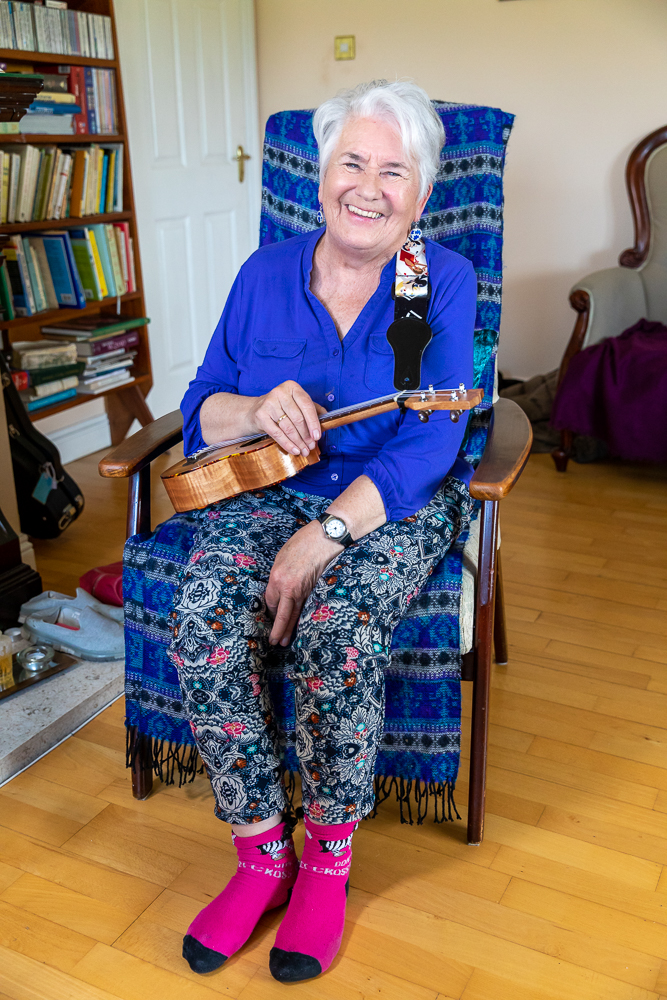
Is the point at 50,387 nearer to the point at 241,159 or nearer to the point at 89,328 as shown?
the point at 89,328

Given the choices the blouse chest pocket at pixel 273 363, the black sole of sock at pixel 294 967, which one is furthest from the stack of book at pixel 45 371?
the black sole of sock at pixel 294 967

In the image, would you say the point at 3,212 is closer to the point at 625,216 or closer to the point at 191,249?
the point at 191,249

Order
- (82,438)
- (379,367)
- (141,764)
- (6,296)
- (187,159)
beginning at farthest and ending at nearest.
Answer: (187,159) → (82,438) → (6,296) → (141,764) → (379,367)

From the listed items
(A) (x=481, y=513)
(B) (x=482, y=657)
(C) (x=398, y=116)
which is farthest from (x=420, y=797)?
(C) (x=398, y=116)

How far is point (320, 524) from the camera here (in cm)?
129

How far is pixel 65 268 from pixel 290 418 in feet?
6.42

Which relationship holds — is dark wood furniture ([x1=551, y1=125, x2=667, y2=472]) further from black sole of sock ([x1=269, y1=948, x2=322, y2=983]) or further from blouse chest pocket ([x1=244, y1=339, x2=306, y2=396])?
black sole of sock ([x1=269, y1=948, x2=322, y2=983])

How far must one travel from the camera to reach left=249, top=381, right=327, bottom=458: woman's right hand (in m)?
1.30

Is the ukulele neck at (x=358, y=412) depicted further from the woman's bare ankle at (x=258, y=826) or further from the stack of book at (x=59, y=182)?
the stack of book at (x=59, y=182)

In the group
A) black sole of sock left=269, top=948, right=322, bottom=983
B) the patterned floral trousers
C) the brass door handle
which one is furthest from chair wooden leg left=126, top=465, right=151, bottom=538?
the brass door handle

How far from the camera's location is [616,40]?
10.9ft

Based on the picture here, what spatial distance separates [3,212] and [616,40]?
235 cm

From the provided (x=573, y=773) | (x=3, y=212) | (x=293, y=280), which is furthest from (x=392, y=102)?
(x=3, y=212)

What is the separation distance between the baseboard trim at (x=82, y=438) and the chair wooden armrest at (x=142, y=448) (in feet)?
5.75
